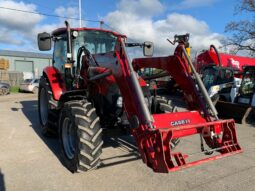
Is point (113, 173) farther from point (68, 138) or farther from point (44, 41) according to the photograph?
point (44, 41)

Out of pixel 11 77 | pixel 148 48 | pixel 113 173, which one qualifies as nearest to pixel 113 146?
pixel 113 173

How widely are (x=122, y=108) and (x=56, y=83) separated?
8.25ft

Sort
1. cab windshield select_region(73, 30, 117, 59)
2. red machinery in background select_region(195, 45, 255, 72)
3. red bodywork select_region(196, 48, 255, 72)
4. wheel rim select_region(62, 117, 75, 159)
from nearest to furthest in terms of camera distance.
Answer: wheel rim select_region(62, 117, 75, 159)
cab windshield select_region(73, 30, 117, 59)
red machinery in background select_region(195, 45, 255, 72)
red bodywork select_region(196, 48, 255, 72)

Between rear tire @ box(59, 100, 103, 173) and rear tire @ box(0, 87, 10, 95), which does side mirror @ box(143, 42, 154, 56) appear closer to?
rear tire @ box(59, 100, 103, 173)

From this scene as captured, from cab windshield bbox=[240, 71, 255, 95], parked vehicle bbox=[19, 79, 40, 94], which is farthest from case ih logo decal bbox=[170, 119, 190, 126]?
parked vehicle bbox=[19, 79, 40, 94]

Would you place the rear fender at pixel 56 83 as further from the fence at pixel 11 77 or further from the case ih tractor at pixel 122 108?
the fence at pixel 11 77

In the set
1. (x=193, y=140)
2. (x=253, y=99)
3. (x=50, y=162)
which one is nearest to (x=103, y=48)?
(x=50, y=162)

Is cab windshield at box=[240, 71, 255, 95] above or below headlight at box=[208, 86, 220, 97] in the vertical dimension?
above

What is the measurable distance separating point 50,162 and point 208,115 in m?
2.98

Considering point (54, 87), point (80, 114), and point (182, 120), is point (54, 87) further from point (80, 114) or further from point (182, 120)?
point (182, 120)

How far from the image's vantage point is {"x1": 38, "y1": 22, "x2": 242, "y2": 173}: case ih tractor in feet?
13.2

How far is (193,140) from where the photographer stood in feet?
24.9

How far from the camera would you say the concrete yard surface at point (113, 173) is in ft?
15.0

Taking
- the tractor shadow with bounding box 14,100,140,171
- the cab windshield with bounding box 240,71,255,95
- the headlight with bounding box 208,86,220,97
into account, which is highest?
the cab windshield with bounding box 240,71,255,95
